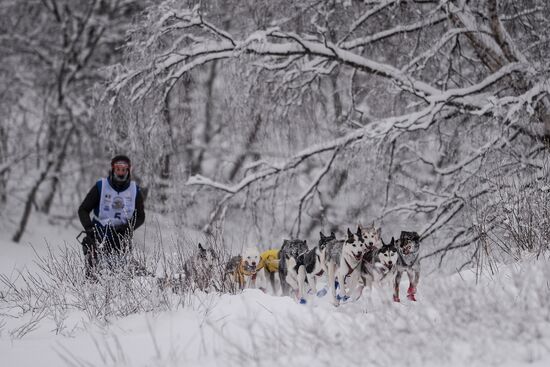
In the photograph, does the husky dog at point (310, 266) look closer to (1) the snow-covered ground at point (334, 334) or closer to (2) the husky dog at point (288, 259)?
(2) the husky dog at point (288, 259)

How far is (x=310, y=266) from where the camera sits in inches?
261

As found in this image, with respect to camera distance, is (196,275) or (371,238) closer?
(196,275)

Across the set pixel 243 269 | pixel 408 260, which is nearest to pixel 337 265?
pixel 408 260

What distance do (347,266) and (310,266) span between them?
0.43m

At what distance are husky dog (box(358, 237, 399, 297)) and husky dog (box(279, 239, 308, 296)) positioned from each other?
66 centimetres

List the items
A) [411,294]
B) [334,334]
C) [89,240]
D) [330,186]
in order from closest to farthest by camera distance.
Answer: [334,334] < [411,294] < [89,240] < [330,186]

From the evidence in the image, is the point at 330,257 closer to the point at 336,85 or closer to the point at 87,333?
the point at 87,333

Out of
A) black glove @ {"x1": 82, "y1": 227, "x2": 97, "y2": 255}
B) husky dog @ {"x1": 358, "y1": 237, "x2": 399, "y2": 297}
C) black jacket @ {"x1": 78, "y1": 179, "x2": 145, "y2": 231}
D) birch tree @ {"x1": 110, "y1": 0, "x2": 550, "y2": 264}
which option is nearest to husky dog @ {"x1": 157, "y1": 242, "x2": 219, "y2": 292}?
black jacket @ {"x1": 78, "y1": 179, "x2": 145, "y2": 231}

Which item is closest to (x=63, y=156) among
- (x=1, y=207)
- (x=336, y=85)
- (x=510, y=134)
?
(x=1, y=207)

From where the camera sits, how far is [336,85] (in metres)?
10.9

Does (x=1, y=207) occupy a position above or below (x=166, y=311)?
above

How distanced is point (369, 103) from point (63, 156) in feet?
35.9

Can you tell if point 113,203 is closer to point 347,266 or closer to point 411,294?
point 347,266

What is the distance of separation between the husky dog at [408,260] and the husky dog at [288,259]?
39.5 inches
